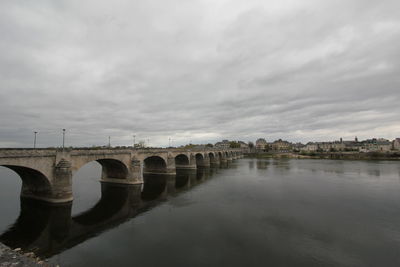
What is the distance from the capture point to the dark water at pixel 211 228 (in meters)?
14.4

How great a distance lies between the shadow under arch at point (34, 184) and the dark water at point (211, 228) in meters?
1.19

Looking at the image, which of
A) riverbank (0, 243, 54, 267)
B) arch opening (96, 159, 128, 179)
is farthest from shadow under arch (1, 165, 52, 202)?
riverbank (0, 243, 54, 267)

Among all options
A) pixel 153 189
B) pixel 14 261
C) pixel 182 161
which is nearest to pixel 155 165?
pixel 182 161

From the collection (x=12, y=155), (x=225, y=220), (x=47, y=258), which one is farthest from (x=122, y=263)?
(x=12, y=155)

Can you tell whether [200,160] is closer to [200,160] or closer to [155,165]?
[200,160]

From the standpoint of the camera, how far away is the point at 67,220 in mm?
21469

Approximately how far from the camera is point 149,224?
20.7 meters

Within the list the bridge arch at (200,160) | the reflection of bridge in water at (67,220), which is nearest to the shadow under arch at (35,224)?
the reflection of bridge in water at (67,220)

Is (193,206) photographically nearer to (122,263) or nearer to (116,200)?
(116,200)

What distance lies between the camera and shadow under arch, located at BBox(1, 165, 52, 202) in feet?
82.0

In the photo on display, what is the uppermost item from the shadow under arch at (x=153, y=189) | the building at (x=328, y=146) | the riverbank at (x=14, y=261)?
the building at (x=328, y=146)

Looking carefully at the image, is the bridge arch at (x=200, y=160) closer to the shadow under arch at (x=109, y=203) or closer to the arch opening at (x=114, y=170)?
the arch opening at (x=114, y=170)

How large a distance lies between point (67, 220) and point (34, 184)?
9.42m

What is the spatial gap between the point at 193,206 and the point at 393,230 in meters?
19.6
